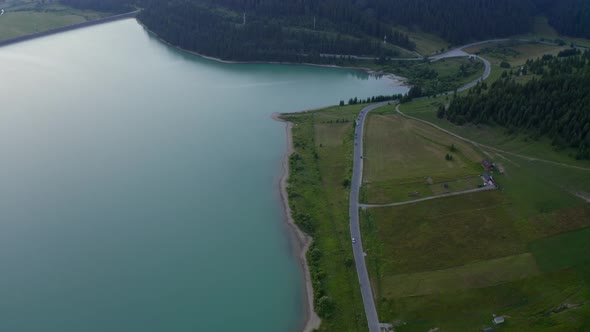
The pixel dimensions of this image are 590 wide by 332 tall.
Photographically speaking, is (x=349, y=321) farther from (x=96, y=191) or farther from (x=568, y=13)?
(x=568, y=13)

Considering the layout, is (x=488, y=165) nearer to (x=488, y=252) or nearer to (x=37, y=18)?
(x=488, y=252)

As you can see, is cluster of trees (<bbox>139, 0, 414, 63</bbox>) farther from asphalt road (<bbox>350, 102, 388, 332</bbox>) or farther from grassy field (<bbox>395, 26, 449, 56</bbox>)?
asphalt road (<bbox>350, 102, 388, 332</bbox>)

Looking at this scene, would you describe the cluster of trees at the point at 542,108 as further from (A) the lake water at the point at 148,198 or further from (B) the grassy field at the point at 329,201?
(A) the lake water at the point at 148,198

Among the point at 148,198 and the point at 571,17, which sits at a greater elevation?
the point at 571,17

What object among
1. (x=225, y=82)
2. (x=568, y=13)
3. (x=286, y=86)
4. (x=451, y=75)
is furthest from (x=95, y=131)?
(x=568, y=13)

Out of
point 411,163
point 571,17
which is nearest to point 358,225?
point 411,163

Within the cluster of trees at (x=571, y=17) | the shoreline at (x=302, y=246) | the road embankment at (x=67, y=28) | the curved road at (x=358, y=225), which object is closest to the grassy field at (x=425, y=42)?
the cluster of trees at (x=571, y=17)
